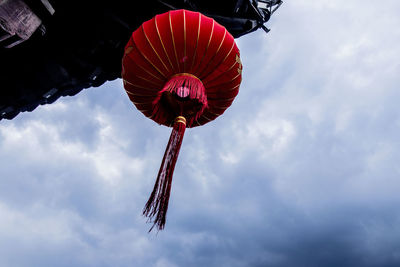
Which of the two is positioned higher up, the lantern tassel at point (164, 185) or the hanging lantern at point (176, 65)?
the hanging lantern at point (176, 65)

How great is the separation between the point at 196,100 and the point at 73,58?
2584mm

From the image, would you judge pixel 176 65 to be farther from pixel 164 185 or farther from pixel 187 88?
pixel 164 185

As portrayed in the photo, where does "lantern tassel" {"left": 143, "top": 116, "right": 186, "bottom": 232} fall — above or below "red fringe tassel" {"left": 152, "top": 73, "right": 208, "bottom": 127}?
below

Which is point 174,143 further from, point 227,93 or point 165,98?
point 227,93

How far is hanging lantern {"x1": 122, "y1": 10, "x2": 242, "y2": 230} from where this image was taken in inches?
151

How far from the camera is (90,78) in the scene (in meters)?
5.70

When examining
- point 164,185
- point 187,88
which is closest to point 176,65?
point 187,88

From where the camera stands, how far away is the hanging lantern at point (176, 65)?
3.85m

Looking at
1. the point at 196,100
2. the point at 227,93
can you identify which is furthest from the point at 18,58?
the point at 227,93

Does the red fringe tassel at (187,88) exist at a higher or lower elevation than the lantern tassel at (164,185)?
higher

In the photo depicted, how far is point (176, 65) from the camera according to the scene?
3.94 metres

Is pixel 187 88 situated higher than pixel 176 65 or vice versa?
pixel 176 65

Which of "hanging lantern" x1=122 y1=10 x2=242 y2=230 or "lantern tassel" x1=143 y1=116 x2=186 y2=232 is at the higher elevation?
"hanging lantern" x1=122 y1=10 x2=242 y2=230

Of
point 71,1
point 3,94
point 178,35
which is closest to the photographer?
point 178,35
